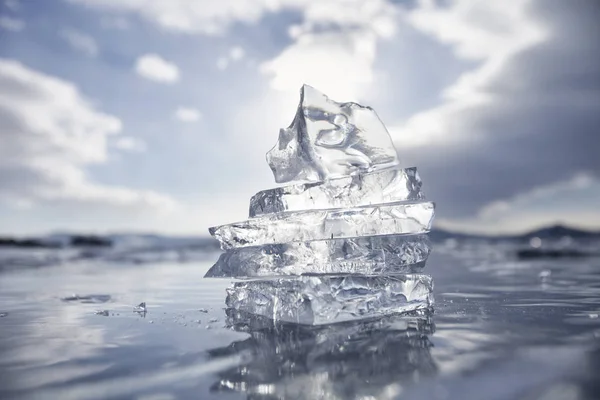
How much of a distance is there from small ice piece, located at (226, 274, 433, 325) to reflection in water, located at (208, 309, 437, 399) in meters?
0.12

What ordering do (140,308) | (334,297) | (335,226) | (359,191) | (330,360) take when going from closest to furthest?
(330,360)
(334,297)
(335,226)
(359,191)
(140,308)

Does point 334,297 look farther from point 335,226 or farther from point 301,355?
point 301,355

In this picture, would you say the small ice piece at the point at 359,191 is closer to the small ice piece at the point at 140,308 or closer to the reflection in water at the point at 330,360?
the reflection in water at the point at 330,360

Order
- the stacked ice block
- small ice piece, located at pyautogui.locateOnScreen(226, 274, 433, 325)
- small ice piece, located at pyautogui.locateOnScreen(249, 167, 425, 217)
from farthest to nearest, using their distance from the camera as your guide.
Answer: small ice piece, located at pyautogui.locateOnScreen(249, 167, 425, 217)
the stacked ice block
small ice piece, located at pyautogui.locateOnScreen(226, 274, 433, 325)

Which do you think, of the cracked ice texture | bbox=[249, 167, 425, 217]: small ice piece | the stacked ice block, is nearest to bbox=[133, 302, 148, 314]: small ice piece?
the stacked ice block

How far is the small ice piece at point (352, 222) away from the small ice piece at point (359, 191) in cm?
10

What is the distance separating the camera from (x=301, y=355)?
175 cm

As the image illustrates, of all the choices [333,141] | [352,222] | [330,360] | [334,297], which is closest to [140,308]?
[334,297]

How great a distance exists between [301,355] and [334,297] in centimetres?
77

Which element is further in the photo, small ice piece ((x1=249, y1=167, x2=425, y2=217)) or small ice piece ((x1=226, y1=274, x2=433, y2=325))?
small ice piece ((x1=249, y1=167, x2=425, y2=217))

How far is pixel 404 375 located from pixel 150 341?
118cm

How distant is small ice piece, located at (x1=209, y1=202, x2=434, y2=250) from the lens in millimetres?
2664

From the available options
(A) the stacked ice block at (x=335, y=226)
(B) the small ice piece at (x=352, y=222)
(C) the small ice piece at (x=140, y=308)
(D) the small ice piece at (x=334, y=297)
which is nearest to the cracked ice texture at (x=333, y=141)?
(A) the stacked ice block at (x=335, y=226)

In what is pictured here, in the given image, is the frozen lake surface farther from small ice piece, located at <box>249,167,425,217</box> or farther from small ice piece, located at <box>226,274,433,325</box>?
small ice piece, located at <box>249,167,425,217</box>
